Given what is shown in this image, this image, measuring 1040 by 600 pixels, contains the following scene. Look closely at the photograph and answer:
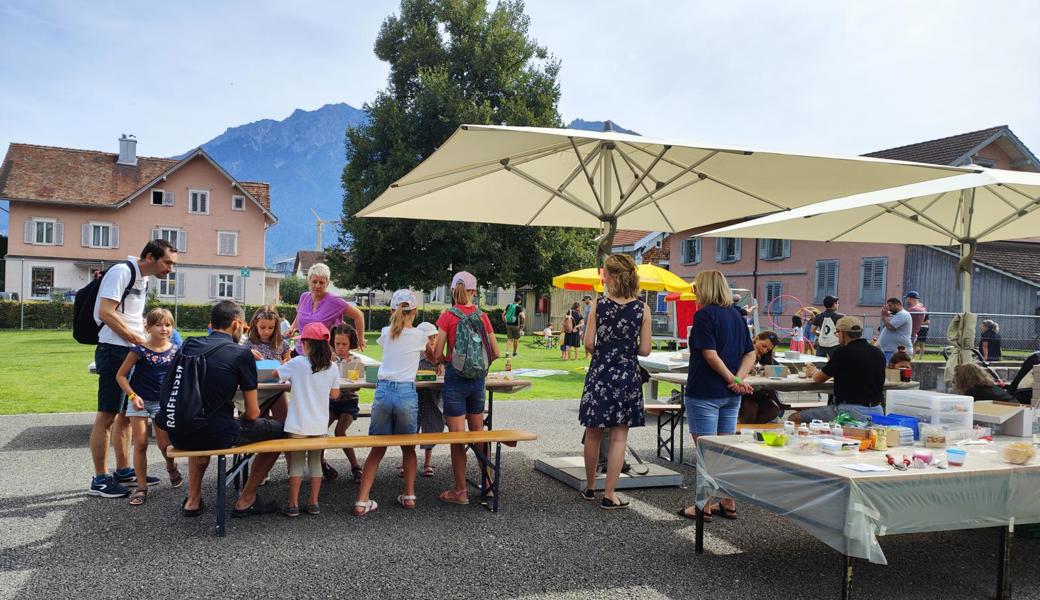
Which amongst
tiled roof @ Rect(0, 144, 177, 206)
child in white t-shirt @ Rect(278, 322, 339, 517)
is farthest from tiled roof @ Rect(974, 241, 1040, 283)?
tiled roof @ Rect(0, 144, 177, 206)

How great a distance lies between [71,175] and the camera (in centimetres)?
3956

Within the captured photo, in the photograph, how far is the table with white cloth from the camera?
3570 mm

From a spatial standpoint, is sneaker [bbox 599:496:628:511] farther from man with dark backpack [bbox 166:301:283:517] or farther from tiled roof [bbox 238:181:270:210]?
tiled roof [bbox 238:181:270:210]

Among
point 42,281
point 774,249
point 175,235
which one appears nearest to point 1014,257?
point 774,249

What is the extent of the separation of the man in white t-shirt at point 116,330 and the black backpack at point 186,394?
0.90 m

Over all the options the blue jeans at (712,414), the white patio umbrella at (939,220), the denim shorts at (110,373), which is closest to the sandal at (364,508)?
the denim shorts at (110,373)

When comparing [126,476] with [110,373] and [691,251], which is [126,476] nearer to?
[110,373]

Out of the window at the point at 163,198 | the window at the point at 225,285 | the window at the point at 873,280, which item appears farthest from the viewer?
the window at the point at 225,285

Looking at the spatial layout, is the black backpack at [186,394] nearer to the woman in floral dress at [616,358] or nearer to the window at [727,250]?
the woman in floral dress at [616,358]

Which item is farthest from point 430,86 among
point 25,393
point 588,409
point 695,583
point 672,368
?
point 695,583

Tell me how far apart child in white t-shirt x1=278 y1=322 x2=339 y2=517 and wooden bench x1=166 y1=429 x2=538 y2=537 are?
108 mm

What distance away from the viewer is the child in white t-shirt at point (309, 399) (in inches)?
208

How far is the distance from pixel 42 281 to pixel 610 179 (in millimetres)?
41210

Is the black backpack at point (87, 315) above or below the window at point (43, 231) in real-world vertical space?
below
